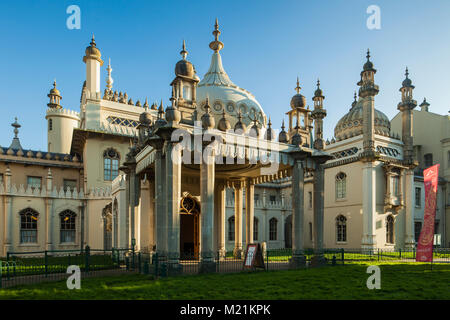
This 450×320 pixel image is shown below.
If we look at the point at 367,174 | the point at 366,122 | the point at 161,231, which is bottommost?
the point at 161,231

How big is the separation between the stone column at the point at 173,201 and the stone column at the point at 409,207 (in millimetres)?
29202

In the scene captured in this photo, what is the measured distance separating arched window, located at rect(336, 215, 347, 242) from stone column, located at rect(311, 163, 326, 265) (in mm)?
18651

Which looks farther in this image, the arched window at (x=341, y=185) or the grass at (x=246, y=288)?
the arched window at (x=341, y=185)

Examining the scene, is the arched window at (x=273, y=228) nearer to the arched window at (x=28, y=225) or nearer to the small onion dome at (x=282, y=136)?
the small onion dome at (x=282, y=136)

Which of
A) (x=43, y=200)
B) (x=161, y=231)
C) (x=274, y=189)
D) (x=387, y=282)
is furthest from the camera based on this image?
(x=274, y=189)

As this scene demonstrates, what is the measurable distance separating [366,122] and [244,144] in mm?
22145

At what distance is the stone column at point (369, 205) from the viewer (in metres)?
32.1

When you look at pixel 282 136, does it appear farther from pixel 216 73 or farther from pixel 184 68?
pixel 216 73

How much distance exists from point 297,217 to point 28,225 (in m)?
23.1

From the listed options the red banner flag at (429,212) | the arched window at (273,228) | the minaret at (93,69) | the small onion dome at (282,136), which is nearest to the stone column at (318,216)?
the small onion dome at (282,136)

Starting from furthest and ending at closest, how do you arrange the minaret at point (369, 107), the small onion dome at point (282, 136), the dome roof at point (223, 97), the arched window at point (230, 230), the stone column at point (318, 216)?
1. the arched window at point (230, 230)
2. the minaret at point (369, 107)
3. the dome roof at point (223, 97)
4. the small onion dome at point (282, 136)
5. the stone column at point (318, 216)

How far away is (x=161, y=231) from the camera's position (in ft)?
48.3
